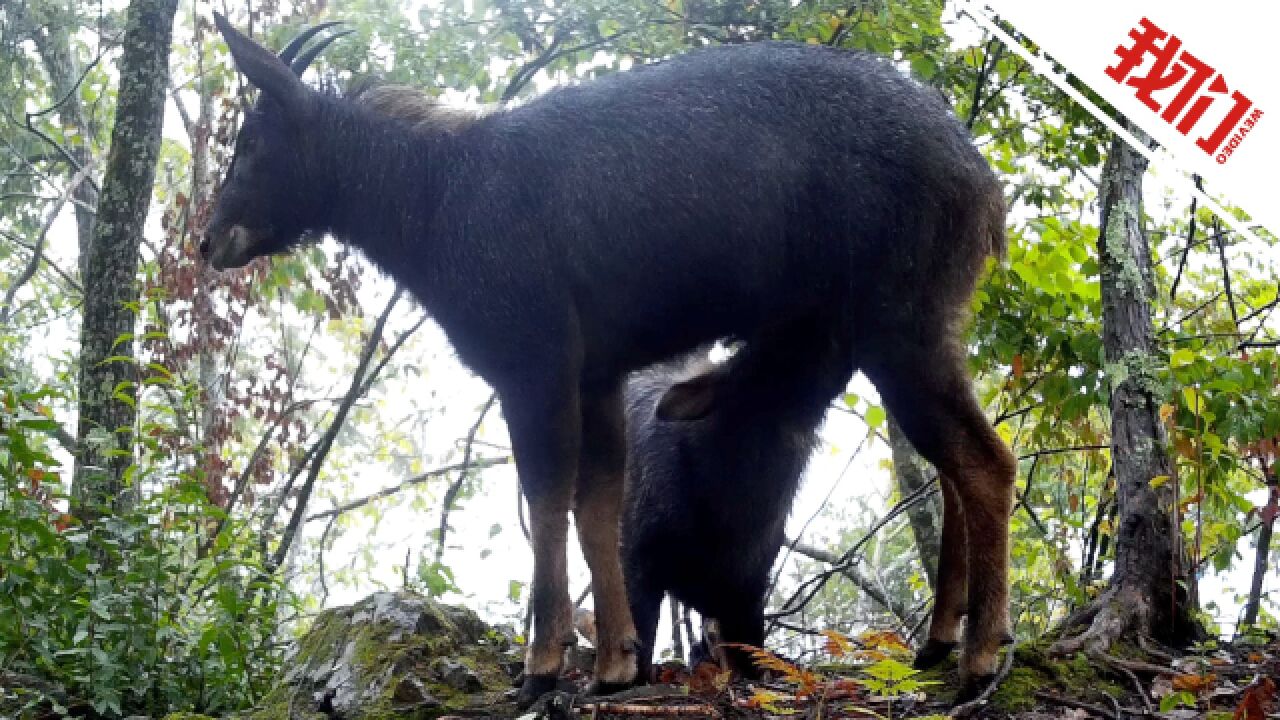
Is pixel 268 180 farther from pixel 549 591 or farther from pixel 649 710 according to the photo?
pixel 649 710

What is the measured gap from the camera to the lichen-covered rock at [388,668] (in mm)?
4434

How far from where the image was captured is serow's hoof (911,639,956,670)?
15.7 ft

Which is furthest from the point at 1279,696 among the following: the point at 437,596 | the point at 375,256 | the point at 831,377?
the point at 375,256

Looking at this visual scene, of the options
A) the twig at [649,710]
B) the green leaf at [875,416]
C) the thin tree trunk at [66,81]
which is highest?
the thin tree trunk at [66,81]

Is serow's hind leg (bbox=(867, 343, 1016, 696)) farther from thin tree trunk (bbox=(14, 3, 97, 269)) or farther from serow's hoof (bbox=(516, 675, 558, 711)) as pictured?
thin tree trunk (bbox=(14, 3, 97, 269))

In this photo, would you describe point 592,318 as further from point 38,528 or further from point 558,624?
point 38,528

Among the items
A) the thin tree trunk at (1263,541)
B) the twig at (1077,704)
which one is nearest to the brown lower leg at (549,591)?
the twig at (1077,704)

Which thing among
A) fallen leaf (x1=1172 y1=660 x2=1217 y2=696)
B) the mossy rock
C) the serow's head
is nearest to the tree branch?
the serow's head

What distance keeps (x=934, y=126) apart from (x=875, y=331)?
0.90 metres

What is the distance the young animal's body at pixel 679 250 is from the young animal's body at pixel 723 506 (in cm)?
53

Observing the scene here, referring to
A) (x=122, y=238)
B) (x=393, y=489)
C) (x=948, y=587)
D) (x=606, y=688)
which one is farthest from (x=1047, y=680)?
(x=393, y=489)

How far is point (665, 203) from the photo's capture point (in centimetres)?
466

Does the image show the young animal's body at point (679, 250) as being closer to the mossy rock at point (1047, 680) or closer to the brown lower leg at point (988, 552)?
the brown lower leg at point (988, 552)

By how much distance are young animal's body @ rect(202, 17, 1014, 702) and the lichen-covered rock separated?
1.47 feet
